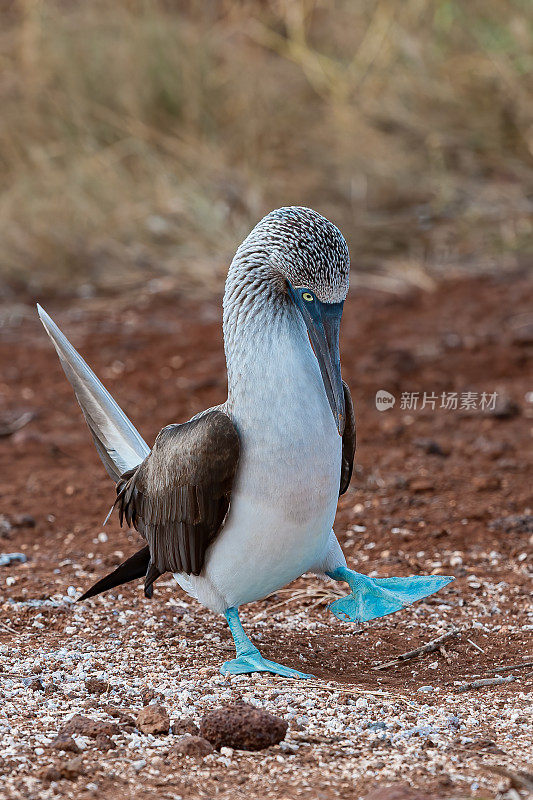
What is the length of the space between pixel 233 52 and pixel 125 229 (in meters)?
2.45

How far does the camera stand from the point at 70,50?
1036 cm

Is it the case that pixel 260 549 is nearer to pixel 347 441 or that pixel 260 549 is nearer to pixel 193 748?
pixel 347 441

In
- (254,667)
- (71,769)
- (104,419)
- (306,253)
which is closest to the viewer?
(71,769)

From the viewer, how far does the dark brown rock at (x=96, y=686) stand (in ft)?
10.6

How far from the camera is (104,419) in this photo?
4105mm

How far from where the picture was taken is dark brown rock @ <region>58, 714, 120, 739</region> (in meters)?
2.82

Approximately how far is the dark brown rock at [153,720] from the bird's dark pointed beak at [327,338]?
1013 mm

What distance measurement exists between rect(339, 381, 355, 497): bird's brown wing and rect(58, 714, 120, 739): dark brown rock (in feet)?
4.20

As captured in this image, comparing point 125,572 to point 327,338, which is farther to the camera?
point 125,572

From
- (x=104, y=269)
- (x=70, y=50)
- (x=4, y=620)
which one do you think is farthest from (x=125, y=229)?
(x=4, y=620)

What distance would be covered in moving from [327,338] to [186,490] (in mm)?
667

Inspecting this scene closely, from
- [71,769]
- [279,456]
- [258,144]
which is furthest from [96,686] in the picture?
[258,144]

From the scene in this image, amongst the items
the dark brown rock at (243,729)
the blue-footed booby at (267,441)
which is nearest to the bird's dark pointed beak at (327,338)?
the blue-footed booby at (267,441)

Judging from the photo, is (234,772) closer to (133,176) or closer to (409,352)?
(409,352)
